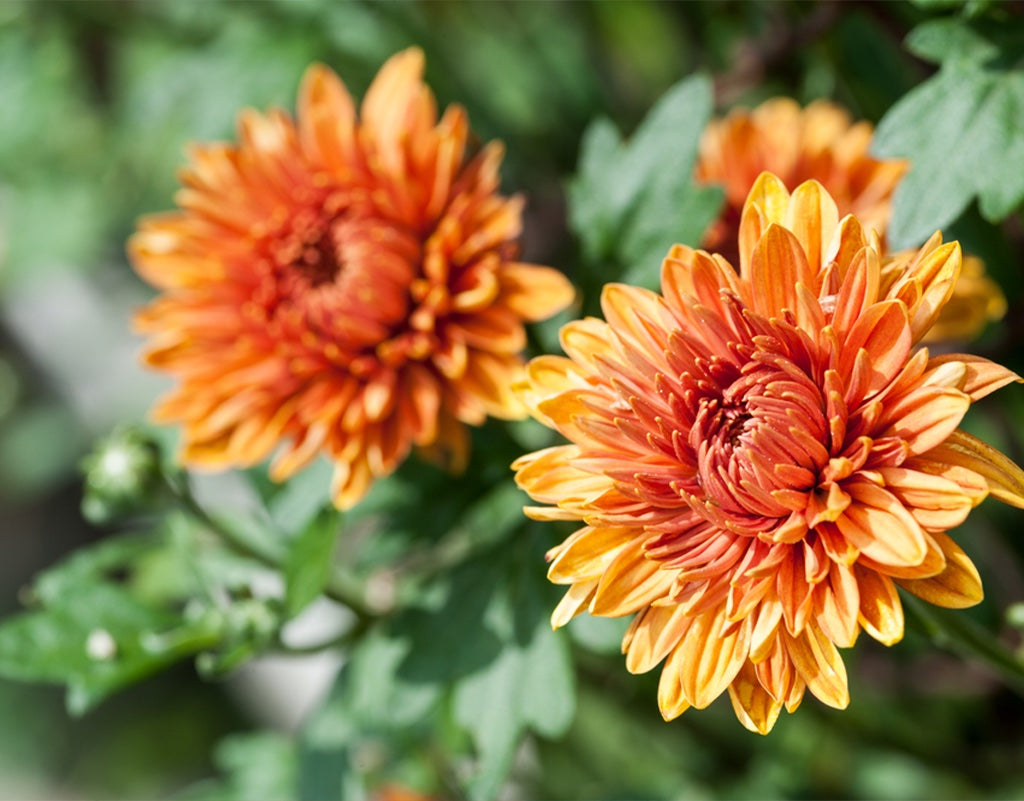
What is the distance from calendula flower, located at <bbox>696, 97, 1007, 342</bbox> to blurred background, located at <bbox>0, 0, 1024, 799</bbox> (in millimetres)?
77

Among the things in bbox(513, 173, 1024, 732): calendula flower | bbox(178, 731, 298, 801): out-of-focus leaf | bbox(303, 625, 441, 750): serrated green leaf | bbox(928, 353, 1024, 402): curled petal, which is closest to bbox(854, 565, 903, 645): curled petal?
bbox(513, 173, 1024, 732): calendula flower

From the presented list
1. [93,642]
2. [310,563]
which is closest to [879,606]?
[310,563]

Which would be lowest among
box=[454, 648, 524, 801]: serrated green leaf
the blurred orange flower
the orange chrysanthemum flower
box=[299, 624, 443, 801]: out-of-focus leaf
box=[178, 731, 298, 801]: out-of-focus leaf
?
box=[178, 731, 298, 801]: out-of-focus leaf

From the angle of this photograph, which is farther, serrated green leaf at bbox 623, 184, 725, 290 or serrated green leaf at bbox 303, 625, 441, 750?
serrated green leaf at bbox 303, 625, 441, 750

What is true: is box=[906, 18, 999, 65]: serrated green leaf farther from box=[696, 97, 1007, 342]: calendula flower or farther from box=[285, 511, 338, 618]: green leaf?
box=[285, 511, 338, 618]: green leaf

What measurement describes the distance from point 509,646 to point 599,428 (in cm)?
39

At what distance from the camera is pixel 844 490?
2.49ft

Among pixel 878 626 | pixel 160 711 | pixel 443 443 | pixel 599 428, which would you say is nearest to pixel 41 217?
pixel 160 711

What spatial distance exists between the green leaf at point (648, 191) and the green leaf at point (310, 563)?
1.23 feet

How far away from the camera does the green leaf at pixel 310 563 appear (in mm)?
1097

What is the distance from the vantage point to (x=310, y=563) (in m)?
1.12

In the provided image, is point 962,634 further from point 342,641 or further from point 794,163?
point 342,641

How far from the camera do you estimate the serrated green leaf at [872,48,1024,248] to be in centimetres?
93

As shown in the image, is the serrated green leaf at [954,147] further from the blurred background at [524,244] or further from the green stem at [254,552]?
the green stem at [254,552]
